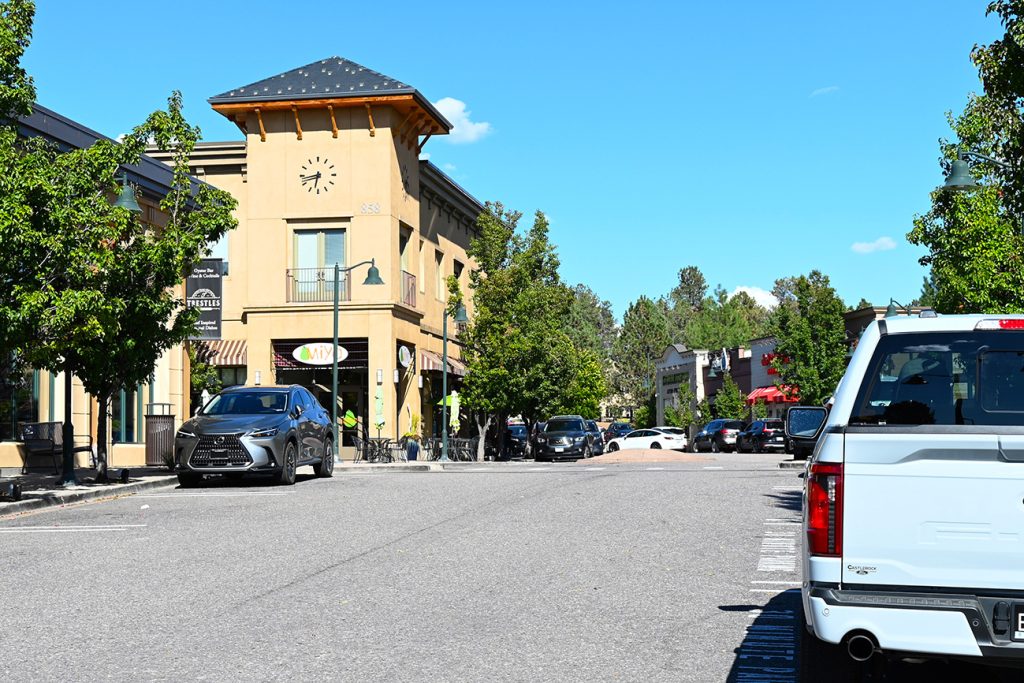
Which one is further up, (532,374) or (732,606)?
(532,374)

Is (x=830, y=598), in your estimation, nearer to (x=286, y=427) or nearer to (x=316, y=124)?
(x=286, y=427)

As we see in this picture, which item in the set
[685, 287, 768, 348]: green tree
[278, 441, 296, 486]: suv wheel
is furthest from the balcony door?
[685, 287, 768, 348]: green tree

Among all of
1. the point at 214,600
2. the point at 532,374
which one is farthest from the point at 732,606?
the point at 532,374

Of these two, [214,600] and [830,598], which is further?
[214,600]

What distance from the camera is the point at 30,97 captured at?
17516 millimetres

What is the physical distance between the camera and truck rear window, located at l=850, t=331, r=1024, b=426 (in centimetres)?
572

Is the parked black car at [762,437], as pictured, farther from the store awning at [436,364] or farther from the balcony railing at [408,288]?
the balcony railing at [408,288]

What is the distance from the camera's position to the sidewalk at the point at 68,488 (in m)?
17.4

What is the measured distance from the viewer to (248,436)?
20531 millimetres

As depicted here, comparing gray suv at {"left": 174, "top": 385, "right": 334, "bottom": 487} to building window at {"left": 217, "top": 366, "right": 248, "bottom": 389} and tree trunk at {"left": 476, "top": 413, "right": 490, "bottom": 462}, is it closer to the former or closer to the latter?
building window at {"left": 217, "top": 366, "right": 248, "bottom": 389}

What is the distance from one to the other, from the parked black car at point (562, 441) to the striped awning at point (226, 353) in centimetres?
1147

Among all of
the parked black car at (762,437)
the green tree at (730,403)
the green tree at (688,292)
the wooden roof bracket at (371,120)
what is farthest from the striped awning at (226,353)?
the green tree at (688,292)

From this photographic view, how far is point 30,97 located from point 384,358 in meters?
24.7

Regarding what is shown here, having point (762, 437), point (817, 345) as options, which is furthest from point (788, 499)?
point (817, 345)
